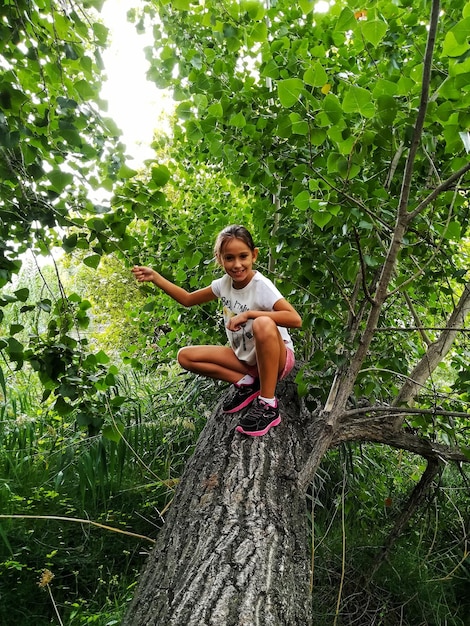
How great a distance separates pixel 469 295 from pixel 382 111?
4.47 ft

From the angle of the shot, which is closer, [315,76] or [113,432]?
[315,76]

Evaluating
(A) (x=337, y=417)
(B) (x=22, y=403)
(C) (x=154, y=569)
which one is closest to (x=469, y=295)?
(A) (x=337, y=417)

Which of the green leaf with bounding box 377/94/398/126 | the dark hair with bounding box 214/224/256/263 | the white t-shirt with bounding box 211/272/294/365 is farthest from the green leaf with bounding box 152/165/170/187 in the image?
the white t-shirt with bounding box 211/272/294/365

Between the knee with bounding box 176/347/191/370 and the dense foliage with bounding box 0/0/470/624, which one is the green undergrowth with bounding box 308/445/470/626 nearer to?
the dense foliage with bounding box 0/0/470/624

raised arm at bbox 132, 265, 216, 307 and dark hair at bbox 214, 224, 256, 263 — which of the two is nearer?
raised arm at bbox 132, 265, 216, 307

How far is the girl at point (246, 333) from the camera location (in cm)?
209

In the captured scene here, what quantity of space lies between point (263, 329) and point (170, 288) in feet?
1.87

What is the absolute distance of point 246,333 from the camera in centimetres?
242

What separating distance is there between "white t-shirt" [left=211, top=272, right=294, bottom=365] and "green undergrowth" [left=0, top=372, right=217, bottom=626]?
2.39 feet

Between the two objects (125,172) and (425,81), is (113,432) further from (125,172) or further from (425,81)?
(425,81)

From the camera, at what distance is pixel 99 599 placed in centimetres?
237

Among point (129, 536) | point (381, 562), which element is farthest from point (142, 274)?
point (381, 562)

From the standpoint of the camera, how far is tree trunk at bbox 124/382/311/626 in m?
1.26

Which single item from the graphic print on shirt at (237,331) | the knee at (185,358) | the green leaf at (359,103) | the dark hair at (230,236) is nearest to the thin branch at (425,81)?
the green leaf at (359,103)
